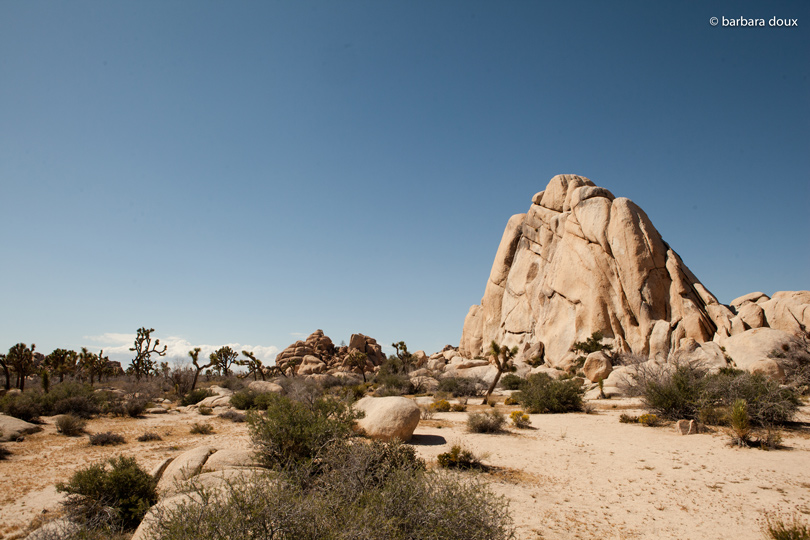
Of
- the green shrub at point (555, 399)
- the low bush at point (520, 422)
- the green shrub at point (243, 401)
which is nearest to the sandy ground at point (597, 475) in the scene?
the low bush at point (520, 422)

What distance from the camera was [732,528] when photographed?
6.12m

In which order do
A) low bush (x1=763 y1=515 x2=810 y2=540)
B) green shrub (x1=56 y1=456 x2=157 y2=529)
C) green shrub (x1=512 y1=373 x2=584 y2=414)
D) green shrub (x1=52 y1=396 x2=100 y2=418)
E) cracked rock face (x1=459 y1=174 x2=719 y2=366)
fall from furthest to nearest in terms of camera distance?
cracked rock face (x1=459 y1=174 x2=719 y2=366), green shrub (x1=512 y1=373 x2=584 y2=414), green shrub (x1=52 y1=396 x2=100 y2=418), green shrub (x1=56 y1=456 x2=157 y2=529), low bush (x1=763 y1=515 x2=810 y2=540)

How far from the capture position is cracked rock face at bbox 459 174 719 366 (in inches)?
1414

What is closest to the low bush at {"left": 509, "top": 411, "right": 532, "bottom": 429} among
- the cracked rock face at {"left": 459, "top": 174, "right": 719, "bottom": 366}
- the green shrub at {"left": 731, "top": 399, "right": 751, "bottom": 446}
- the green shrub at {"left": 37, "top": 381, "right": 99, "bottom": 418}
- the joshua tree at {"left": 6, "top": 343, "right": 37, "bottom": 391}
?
the green shrub at {"left": 731, "top": 399, "right": 751, "bottom": 446}

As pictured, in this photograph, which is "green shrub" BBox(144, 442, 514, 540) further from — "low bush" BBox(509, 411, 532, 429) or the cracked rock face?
the cracked rock face

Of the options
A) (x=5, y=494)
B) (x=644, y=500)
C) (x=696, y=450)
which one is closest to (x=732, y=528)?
(x=644, y=500)

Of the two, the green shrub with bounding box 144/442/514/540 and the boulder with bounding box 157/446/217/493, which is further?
the boulder with bounding box 157/446/217/493

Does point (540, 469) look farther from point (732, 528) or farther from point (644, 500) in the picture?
point (732, 528)

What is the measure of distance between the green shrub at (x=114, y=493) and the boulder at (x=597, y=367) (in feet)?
98.2

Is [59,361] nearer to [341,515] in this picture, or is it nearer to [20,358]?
[20,358]

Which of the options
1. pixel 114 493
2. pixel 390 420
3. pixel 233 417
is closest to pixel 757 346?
pixel 390 420

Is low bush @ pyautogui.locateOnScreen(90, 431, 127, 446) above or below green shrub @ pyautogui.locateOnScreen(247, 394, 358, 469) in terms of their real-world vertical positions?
below

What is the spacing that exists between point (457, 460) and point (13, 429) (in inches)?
616

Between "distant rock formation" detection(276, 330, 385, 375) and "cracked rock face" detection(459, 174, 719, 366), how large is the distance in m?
19.1
